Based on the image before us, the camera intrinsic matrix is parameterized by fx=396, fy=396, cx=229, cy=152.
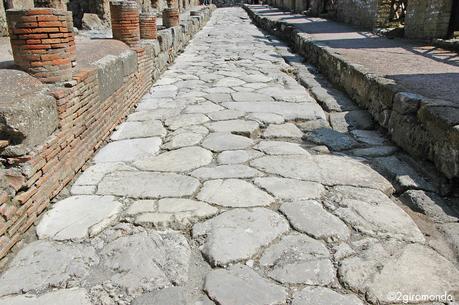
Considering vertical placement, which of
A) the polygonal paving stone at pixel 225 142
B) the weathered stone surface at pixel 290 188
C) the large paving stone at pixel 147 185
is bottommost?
the weathered stone surface at pixel 290 188

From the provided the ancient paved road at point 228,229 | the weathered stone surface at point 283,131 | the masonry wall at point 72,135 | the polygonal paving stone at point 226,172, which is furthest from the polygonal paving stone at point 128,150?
the weathered stone surface at point 283,131

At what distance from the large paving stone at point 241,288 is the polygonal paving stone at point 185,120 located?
2.58 metres

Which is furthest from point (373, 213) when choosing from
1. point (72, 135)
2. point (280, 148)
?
point (72, 135)

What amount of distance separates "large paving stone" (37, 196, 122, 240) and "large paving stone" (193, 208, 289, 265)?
0.64 m

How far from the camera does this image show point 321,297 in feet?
6.56

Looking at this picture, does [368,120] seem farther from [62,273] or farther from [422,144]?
[62,273]

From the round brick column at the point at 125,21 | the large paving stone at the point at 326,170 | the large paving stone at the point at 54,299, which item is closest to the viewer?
the large paving stone at the point at 54,299

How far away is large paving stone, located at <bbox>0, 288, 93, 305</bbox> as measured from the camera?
195cm

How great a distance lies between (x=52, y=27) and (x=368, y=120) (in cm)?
355

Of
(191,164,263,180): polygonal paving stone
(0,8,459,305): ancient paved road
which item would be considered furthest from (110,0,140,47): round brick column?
(191,164,263,180): polygonal paving stone

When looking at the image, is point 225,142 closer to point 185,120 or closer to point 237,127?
point 237,127

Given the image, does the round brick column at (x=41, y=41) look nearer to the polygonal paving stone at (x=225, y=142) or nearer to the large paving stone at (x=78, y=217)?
the large paving stone at (x=78, y=217)

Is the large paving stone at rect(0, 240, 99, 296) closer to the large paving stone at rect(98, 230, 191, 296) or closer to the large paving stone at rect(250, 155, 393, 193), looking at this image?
the large paving stone at rect(98, 230, 191, 296)

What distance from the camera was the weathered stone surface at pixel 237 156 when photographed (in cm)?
360
